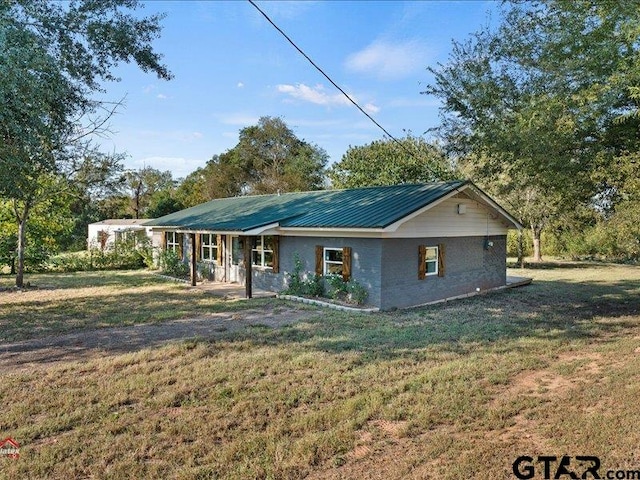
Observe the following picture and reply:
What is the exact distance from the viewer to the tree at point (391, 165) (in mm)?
27609

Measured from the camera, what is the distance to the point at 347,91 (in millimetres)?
11375

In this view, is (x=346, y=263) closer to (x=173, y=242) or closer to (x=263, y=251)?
(x=263, y=251)

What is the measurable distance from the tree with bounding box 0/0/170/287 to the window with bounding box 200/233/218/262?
754cm

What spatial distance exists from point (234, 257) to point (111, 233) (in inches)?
810

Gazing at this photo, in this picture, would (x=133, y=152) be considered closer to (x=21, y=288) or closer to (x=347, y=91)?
(x=21, y=288)

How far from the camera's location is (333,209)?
14.2 m

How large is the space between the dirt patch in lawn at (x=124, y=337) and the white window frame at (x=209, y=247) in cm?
709

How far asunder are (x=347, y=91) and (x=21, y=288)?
1313cm

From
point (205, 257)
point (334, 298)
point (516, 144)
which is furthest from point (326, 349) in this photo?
point (205, 257)

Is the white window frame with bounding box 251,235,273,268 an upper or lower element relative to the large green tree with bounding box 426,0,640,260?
lower

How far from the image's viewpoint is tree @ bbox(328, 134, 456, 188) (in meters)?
27.6

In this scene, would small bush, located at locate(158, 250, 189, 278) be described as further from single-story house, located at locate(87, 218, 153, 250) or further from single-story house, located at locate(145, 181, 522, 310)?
single-story house, located at locate(87, 218, 153, 250)

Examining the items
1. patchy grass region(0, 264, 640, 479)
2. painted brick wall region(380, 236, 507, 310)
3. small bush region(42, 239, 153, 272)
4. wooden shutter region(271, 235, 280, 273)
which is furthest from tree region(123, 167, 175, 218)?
patchy grass region(0, 264, 640, 479)

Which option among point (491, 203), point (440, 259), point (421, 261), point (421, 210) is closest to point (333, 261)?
point (421, 261)
